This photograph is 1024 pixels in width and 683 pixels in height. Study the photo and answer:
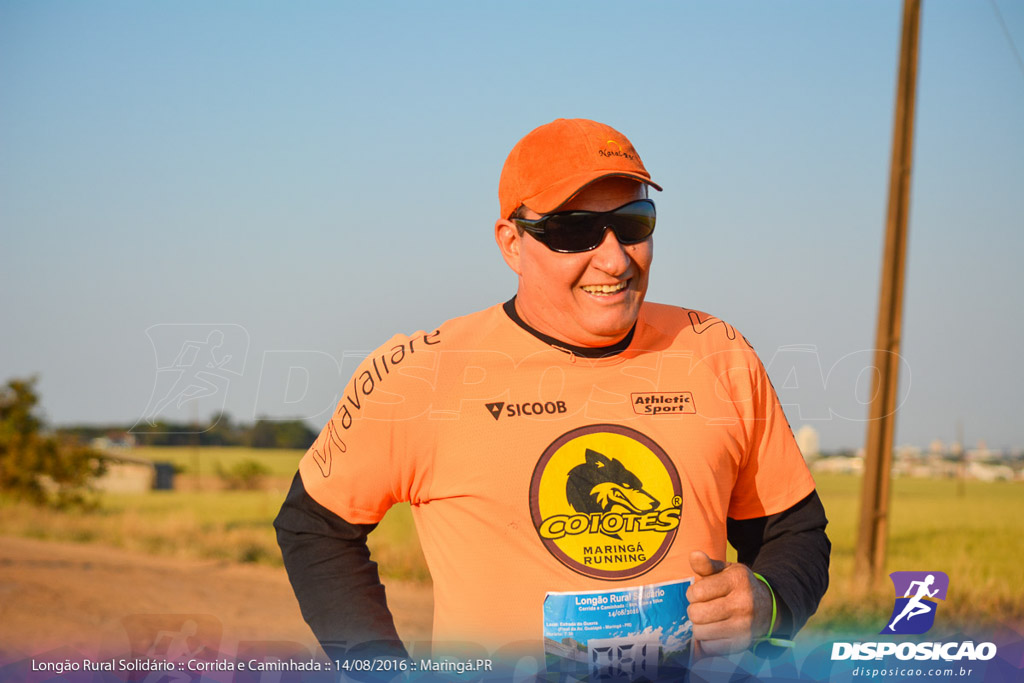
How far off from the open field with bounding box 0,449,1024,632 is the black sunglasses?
5077mm

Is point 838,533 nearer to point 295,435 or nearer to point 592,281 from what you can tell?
point 295,435

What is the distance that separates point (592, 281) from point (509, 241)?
0.37 metres

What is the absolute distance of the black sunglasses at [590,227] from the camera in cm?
265

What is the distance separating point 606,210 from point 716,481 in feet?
2.80

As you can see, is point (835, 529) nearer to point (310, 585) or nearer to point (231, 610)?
point (231, 610)

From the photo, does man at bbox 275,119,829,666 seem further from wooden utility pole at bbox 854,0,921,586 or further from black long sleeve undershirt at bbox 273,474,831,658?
wooden utility pole at bbox 854,0,921,586

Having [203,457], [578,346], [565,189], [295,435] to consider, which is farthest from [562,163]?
[203,457]

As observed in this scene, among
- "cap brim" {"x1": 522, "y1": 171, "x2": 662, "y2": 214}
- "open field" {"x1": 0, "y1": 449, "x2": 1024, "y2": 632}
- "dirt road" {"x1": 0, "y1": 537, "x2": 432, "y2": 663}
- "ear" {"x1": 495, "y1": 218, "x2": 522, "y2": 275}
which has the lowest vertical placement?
"dirt road" {"x1": 0, "y1": 537, "x2": 432, "y2": 663}

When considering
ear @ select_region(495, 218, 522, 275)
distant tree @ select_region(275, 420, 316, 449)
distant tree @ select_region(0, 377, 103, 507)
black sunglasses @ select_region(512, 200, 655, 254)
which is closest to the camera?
black sunglasses @ select_region(512, 200, 655, 254)

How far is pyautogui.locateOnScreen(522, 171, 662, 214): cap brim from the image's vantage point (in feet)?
8.51

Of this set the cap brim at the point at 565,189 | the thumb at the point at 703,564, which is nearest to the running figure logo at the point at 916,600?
the thumb at the point at 703,564

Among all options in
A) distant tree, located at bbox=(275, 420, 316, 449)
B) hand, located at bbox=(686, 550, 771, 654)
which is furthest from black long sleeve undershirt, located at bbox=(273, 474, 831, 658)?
distant tree, located at bbox=(275, 420, 316, 449)

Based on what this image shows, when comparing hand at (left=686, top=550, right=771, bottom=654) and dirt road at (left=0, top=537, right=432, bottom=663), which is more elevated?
hand at (left=686, top=550, right=771, bottom=654)

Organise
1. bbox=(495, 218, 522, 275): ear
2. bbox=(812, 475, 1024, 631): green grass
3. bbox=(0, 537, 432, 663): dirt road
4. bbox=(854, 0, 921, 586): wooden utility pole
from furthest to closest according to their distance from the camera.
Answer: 1. bbox=(0, 537, 432, 663): dirt road
2. bbox=(854, 0, 921, 586): wooden utility pole
3. bbox=(812, 475, 1024, 631): green grass
4. bbox=(495, 218, 522, 275): ear
